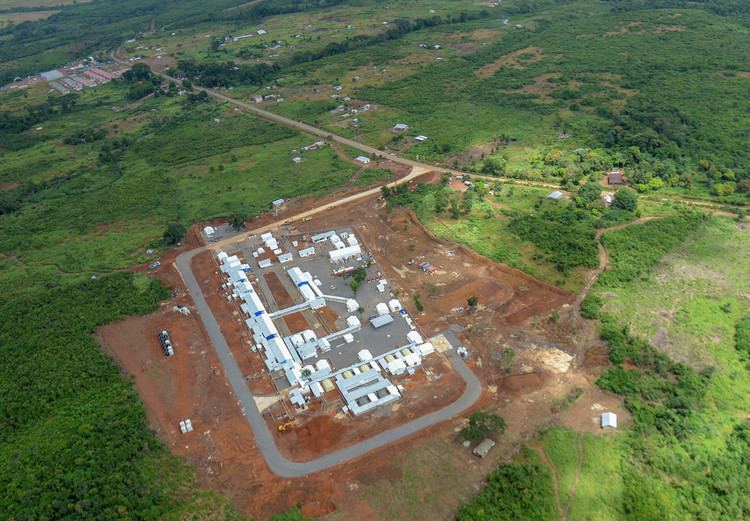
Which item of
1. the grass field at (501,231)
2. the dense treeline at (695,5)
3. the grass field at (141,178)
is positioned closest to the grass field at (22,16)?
the grass field at (141,178)

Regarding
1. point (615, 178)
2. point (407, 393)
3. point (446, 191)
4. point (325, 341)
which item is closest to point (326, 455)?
point (407, 393)

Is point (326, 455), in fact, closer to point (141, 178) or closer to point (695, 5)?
point (141, 178)

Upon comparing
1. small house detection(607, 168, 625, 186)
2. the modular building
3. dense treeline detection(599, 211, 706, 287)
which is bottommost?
dense treeline detection(599, 211, 706, 287)

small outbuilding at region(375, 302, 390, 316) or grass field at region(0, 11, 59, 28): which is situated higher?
grass field at region(0, 11, 59, 28)

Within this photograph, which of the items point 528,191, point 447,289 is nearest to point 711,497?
point 447,289

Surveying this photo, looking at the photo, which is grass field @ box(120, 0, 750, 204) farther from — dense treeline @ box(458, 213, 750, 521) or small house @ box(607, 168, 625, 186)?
dense treeline @ box(458, 213, 750, 521)

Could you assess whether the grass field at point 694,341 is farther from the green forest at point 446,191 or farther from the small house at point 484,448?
the small house at point 484,448

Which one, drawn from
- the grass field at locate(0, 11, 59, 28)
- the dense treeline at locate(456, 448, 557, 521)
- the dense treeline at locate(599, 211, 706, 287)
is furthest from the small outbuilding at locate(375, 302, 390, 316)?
the grass field at locate(0, 11, 59, 28)

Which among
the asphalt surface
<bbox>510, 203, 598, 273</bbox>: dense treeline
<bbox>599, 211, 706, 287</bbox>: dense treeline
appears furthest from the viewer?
<bbox>510, 203, 598, 273</bbox>: dense treeline
